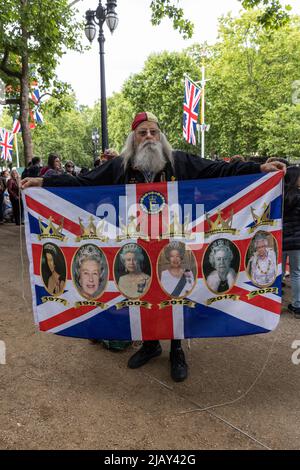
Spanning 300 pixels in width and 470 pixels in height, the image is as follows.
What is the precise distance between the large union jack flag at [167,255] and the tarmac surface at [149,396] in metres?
0.45

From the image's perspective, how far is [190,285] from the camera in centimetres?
297

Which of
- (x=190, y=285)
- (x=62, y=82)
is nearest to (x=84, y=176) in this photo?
(x=190, y=285)

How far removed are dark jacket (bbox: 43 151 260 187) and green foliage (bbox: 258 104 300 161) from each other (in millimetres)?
21865

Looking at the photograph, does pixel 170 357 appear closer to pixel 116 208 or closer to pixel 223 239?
pixel 223 239

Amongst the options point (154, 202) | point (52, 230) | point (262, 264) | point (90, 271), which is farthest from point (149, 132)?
point (262, 264)

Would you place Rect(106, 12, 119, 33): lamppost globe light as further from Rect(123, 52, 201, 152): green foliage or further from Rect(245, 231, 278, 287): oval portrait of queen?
Rect(123, 52, 201, 152): green foliage

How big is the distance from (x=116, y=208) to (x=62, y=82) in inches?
450

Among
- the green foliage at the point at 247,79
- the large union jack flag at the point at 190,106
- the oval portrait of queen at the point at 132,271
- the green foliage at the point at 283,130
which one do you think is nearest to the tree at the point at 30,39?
the large union jack flag at the point at 190,106

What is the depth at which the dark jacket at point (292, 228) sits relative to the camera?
441 centimetres

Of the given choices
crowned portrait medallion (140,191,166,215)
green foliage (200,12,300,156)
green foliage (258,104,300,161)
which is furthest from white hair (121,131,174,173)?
green foliage (200,12,300,156)

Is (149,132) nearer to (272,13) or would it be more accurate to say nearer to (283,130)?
(272,13)

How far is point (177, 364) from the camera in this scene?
316 cm

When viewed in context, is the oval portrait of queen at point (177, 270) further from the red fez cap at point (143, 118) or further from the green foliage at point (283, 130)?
the green foliage at point (283, 130)

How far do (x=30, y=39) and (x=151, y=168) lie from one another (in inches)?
378
